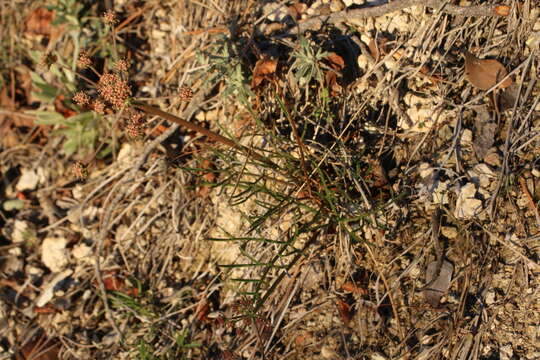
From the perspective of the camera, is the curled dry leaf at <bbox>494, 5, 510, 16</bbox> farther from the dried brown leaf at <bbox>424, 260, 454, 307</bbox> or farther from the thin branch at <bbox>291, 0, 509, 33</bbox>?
the dried brown leaf at <bbox>424, 260, 454, 307</bbox>

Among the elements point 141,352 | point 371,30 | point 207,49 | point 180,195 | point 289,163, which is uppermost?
point 371,30

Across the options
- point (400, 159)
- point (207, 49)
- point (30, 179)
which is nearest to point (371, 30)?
point (400, 159)

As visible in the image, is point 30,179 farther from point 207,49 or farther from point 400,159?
point 400,159

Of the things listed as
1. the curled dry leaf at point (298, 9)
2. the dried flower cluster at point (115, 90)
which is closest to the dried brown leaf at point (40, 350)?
the dried flower cluster at point (115, 90)

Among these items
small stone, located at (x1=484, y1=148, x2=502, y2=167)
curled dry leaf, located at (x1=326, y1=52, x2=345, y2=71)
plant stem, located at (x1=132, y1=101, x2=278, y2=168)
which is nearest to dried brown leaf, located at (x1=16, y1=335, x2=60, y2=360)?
Result: plant stem, located at (x1=132, y1=101, x2=278, y2=168)

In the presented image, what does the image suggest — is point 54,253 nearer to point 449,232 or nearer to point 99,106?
point 99,106

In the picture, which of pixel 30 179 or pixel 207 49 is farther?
pixel 30 179

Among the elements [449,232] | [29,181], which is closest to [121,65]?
[449,232]
